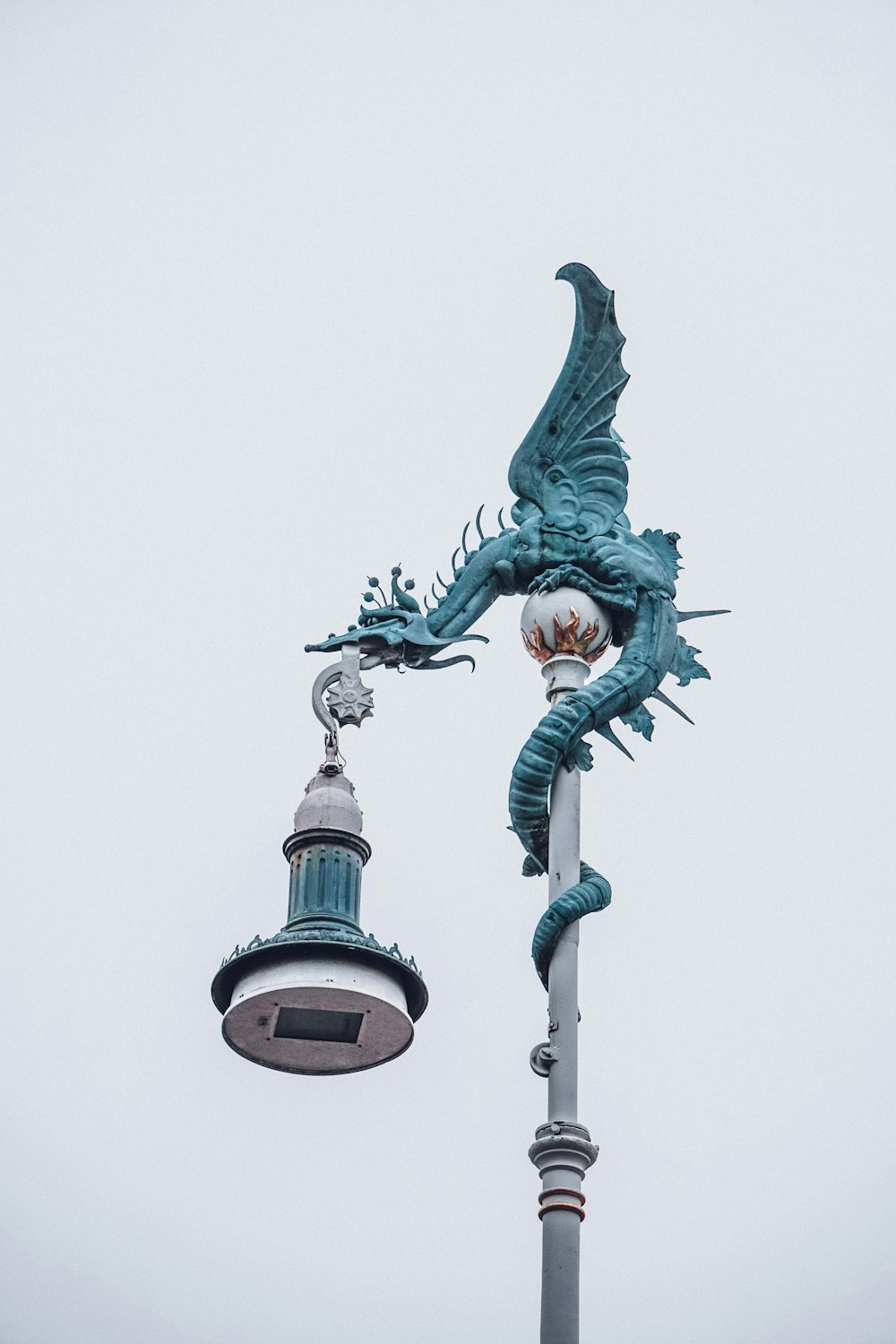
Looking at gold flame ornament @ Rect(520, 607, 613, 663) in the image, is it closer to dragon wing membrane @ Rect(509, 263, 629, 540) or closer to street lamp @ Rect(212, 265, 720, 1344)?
street lamp @ Rect(212, 265, 720, 1344)

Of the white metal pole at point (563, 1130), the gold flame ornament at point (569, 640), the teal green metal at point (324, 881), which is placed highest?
the gold flame ornament at point (569, 640)

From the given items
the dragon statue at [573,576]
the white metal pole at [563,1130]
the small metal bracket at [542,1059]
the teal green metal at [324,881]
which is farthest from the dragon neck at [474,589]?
the small metal bracket at [542,1059]

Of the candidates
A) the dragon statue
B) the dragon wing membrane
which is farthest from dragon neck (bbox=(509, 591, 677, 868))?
the dragon wing membrane

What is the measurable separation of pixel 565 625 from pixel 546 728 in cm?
68

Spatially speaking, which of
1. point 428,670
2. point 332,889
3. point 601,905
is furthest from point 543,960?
point 428,670

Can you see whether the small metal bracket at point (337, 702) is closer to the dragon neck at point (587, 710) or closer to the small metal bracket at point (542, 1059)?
the dragon neck at point (587, 710)

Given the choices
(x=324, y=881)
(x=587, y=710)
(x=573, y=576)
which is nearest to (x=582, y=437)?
(x=573, y=576)

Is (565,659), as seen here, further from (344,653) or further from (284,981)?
(284,981)

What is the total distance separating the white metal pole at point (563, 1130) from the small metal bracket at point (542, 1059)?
0.5 inches

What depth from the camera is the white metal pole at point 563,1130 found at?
8.93 metres

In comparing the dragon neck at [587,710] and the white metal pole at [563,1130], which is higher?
the dragon neck at [587,710]

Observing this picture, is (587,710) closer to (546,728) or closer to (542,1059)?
(546,728)

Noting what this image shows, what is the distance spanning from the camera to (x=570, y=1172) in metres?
9.30

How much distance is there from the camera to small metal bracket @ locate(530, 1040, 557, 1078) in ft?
31.4
